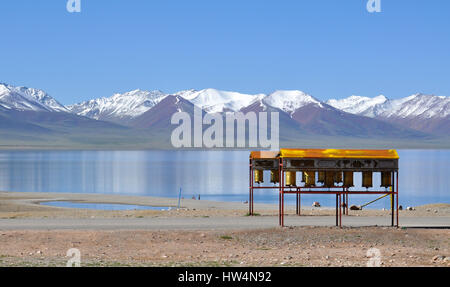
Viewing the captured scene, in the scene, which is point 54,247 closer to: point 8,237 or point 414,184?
point 8,237

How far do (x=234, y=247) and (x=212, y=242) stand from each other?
129 cm

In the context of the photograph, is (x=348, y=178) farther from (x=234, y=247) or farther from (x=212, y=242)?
(x=234, y=247)

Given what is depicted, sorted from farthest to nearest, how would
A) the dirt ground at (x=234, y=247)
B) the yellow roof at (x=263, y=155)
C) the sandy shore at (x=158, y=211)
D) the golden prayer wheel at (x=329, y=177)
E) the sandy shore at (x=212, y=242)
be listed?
the sandy shore at (x=158, y=211) < the yellow roof at (x=263, y=155) < the golden prayer wheel at (x=329, y=177) < the sandy shore at (x=212, y=242) < the dirt ground at (x=234, y=247)

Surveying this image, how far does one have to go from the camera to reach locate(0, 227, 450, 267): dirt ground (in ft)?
66.0

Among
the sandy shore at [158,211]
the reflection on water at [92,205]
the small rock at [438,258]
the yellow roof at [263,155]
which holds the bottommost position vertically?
the reflection on water at [92,205]

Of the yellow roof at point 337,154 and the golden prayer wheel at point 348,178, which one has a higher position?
the yellow roof at point 337,154

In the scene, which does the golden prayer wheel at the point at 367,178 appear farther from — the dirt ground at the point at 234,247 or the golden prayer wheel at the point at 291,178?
the golden prayer wheel at the point at 291,178

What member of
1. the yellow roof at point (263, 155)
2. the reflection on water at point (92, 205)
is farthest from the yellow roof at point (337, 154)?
the reflection on water at point (92, 205)

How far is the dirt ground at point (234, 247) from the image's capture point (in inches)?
792

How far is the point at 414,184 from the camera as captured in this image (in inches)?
4237

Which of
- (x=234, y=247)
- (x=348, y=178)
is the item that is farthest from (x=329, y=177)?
(x=234, y=247)

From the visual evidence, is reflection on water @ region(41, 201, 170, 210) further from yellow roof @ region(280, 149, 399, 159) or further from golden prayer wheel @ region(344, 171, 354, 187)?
golden prayer wheel @ region(344, 171, 354, 187)
